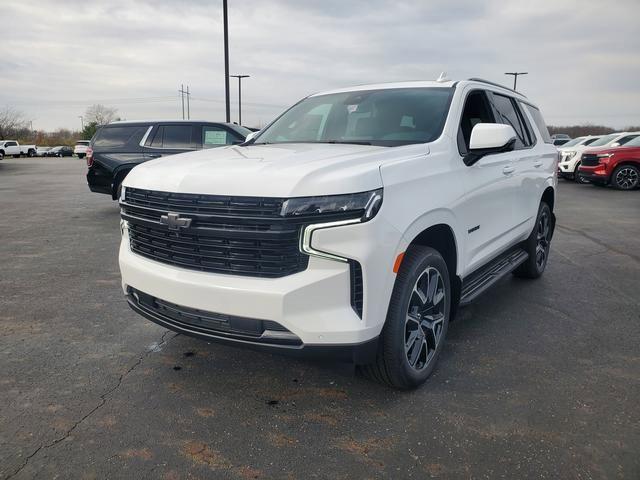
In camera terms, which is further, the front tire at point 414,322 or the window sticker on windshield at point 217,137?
the window sticker on windshield at point 217,137

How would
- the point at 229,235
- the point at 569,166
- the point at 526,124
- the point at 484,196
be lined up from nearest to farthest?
the point at 229,235 → the point at 484,196 → the point at 526,124 → the point at 569,166

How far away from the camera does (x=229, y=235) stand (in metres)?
2.63

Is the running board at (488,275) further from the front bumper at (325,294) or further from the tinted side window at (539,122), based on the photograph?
the tinted side window at (539,122)

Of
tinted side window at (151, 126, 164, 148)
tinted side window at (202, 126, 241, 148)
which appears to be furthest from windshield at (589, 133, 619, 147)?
A: tinted side window at (151, 126, 164, 148)

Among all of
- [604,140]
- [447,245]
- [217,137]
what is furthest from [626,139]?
[447,245]

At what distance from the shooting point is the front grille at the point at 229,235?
2557 millimetres

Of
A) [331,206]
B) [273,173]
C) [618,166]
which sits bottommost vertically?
[618,166]

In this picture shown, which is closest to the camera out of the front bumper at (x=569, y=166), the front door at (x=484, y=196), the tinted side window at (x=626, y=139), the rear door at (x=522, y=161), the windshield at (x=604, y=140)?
the front door at (x=484, y=196)

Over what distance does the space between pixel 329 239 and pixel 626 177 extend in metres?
17.1

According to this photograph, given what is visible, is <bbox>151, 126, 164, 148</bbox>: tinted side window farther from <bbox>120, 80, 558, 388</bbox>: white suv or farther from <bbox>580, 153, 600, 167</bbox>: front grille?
<bbox>580, 153, 600, 167</bbox>: front grille

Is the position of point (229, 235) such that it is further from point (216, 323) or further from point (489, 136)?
point (489, 136)

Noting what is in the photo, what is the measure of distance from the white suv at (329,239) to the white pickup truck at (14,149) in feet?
173

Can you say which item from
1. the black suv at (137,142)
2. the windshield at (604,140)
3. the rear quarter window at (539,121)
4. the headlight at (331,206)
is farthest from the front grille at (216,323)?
the windshield at (604,140)

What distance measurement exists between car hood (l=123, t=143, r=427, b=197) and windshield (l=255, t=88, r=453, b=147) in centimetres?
48
